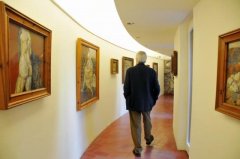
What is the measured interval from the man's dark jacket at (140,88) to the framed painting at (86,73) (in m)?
0.54

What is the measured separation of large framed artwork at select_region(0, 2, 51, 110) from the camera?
48.0 inches

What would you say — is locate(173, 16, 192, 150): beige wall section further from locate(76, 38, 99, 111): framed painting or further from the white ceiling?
locate(76, 38, 99, 111): framed painting

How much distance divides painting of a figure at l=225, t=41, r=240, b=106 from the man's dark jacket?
1.89 meters

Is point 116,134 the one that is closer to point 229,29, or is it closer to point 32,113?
point 32,113

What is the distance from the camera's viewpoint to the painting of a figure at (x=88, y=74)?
3.05 m

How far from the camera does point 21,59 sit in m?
1.43

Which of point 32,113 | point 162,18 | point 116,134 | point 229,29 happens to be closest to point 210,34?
point 229,29

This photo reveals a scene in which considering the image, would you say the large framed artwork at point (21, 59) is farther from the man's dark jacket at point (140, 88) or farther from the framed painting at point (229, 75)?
the man's dark jacket at point (140, 88)

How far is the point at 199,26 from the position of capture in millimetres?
2227

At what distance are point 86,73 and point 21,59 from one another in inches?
69.2

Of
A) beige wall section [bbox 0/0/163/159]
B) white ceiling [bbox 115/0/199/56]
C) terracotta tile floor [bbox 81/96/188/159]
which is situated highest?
white ceiling [bbox 115/0/199/56]

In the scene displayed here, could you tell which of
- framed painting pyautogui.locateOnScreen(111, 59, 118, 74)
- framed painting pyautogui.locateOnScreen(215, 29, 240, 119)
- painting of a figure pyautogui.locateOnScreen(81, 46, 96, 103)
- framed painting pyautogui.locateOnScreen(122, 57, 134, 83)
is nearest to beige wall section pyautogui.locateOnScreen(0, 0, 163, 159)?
painting of a figure pyautogui.locateOnScreen(81, 46, 96, 103)

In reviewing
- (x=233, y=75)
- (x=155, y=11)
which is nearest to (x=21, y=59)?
(x=233, y=75)

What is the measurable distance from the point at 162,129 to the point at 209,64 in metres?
3.09
